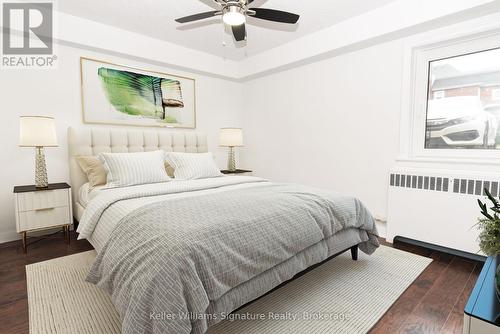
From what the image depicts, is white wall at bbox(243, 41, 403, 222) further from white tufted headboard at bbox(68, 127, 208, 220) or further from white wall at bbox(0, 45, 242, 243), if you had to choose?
white wall at bbox(0, 45, 242, 243)

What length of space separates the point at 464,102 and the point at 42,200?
4331 millimetres

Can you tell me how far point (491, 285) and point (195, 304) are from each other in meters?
1.38

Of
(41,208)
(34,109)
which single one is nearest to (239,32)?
(34,109)

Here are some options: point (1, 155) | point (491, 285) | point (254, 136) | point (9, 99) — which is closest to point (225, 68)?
point (254, 136)

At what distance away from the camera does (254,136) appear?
458 cm

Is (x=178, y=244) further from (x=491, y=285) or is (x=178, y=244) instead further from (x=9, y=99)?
(x=9, y=99)

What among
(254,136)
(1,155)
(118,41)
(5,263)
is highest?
(118,41)

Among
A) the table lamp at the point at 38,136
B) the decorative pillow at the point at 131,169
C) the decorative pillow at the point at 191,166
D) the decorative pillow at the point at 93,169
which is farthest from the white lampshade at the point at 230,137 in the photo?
the table lamp at the point at 38,136

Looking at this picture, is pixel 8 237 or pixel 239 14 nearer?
pixel 239 14

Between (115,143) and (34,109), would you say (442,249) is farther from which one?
(34,109)

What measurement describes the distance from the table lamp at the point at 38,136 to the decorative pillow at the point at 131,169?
1.66 ft

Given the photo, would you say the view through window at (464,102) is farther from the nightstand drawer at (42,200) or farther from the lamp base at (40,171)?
the lamp base at (40,171)

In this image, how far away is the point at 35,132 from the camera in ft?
8.38

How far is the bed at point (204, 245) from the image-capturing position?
1.14m
